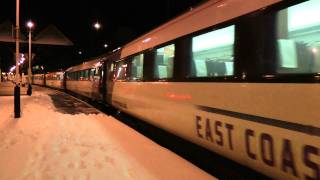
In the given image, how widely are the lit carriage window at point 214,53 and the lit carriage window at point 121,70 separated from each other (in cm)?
695

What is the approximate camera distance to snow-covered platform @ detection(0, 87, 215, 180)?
255 inches

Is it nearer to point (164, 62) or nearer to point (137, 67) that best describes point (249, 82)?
point (164, 62)

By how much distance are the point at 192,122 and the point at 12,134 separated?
488cm

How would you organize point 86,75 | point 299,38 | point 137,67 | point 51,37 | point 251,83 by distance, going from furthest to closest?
point 51,37, point 86,75, point 137,67, point 251,83, point 299,38

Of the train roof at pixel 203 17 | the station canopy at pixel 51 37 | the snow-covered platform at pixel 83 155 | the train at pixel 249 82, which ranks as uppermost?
the station canopy at pixel 51 37

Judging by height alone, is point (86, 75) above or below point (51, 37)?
below

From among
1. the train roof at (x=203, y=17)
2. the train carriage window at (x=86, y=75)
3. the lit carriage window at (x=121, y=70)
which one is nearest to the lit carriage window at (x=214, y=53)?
the train roof at (x=203, y=17)

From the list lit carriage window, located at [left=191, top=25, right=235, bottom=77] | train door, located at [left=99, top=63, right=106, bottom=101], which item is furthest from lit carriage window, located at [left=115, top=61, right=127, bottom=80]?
lit carriage window, located at [left=191, top=25, right=235, bottom=77]

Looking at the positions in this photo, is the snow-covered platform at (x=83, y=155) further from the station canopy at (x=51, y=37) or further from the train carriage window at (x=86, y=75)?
the station canopy at (x=51, y=37)

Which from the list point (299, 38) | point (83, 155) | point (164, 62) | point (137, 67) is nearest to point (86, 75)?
point (137, 67)

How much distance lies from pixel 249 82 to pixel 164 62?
4.17 m

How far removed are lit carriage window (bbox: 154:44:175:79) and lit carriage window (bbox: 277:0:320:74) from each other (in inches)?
159

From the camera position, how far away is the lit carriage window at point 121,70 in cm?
1458

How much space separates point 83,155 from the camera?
7.83m
